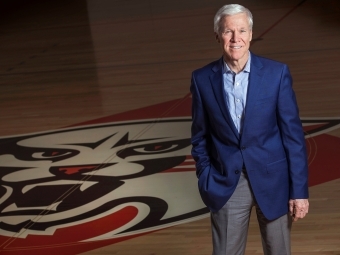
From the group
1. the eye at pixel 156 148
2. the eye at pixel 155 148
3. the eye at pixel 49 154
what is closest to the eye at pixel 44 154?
the eye at pixel 49 154

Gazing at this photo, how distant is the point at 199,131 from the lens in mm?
2939

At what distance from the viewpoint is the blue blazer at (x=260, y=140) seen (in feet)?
9.00

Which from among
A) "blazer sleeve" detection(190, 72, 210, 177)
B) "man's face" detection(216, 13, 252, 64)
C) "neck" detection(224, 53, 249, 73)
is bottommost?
"blazer sleeve" detection(190, 72, 210, 177)

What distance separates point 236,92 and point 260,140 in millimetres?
209

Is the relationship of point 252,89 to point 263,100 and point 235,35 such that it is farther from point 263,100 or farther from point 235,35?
point 235,35

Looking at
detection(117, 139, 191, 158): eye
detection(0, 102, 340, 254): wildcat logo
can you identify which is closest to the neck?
detection(0, 102, 340, 254): wildcat logo

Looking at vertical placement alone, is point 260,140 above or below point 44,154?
above

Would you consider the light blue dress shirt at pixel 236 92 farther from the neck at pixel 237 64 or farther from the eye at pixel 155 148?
the eye at pixel 155 148

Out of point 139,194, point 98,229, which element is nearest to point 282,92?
point 98,229

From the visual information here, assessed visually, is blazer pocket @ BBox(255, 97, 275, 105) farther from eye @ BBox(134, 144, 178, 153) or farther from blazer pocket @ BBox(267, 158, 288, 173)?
eye @ BBox(134, 144, 178, 153)

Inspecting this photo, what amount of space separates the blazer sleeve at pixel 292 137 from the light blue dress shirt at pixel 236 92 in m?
0.14

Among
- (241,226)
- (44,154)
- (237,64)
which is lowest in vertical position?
(44,154)

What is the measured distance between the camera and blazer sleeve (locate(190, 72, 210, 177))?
9.46 ft

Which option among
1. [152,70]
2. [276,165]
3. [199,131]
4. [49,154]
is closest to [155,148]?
[49,154]
